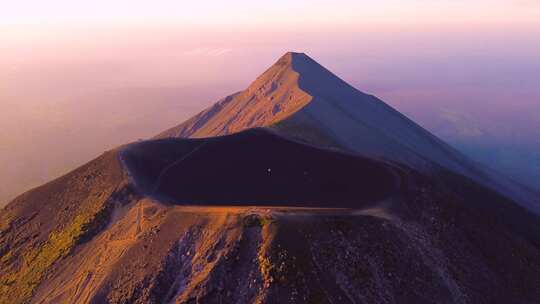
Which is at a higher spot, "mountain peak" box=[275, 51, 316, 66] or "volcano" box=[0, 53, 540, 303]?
"volcano" box=[0, 53, 540, 303]

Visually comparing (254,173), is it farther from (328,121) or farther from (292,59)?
(292,59)

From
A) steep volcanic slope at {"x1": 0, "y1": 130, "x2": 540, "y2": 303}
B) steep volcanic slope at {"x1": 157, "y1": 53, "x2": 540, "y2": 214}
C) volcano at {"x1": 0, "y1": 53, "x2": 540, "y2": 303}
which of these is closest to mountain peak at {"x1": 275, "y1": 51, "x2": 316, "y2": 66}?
steep volcanic slope at {"x1": 157, "y1": 53, "x2": 540, "y2": 214}

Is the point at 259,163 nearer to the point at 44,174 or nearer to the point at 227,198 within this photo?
the point at 227,198

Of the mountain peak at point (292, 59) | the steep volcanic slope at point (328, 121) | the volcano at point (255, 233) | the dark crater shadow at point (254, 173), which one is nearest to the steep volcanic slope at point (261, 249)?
the volcano at point (255, 233)

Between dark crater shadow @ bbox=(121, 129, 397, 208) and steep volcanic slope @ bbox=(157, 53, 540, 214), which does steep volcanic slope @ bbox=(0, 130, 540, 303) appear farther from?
steep volcanic slope @ bbox=(157, 53, 540, 214)

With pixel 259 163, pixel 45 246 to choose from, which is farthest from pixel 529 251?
pixel 45 246
